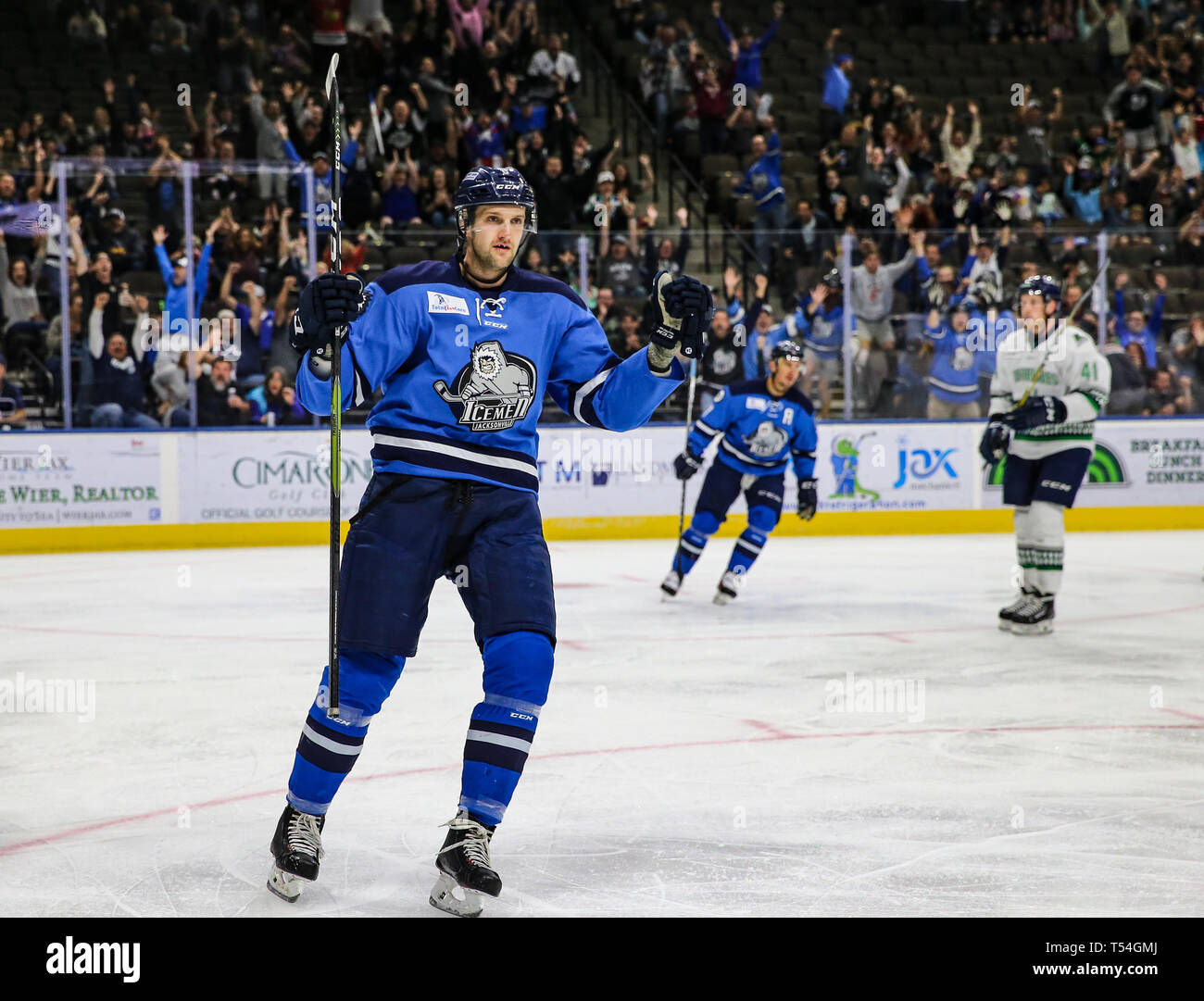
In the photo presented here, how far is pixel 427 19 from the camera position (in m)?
15.4

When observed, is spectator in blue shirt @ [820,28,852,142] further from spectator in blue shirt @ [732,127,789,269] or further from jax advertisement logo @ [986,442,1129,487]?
jax advertisement logo @ [986,442,1129,487]

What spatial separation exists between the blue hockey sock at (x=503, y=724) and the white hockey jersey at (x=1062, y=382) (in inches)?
183

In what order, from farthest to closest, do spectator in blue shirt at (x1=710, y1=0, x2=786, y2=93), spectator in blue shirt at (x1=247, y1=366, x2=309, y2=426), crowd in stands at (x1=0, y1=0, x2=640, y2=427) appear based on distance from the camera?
1. spectator in blue shirt at (x1=710, y1=0, x2=786, y2=93)
2. spectator in blue shirt at (x1=247, y1=366, x2=309, y2=426)
3. crowd in stands at (x1=0, y1=0, x2=640, y2=427)

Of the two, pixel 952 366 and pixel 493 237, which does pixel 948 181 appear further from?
pixel 493 237

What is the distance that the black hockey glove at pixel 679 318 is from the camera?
3.25 m

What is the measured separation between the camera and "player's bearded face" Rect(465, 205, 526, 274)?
3.35 meters

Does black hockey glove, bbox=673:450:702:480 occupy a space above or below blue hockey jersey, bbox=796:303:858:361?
below

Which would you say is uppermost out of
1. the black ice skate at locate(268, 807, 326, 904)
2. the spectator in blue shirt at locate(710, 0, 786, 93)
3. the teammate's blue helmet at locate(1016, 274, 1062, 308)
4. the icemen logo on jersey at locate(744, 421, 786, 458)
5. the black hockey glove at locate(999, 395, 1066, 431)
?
the spectator in blue shirt at locate(710, 0, 786, 93)

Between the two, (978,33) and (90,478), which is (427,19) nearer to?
(90,478)

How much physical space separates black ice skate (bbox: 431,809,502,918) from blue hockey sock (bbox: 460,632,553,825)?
0.14ft

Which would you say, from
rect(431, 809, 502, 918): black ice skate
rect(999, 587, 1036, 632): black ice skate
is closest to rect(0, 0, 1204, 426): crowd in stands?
rect(999, 587, 1036, 632): black ice skate

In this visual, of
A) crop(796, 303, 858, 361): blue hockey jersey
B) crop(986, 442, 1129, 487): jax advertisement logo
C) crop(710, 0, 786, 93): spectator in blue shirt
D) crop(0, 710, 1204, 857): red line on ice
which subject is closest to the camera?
crop(0, 710, 1204, 857): red line on ice

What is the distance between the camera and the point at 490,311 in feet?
10.9

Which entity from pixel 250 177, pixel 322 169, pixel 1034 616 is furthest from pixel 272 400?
pixel 1034 616
